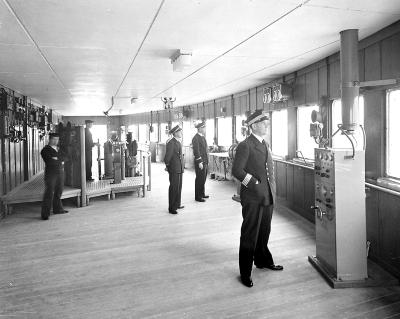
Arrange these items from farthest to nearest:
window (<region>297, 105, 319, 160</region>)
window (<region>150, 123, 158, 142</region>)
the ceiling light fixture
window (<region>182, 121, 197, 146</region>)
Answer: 1. window (<region>150, 123, 158, 142</region>)
2. window (<region>182, 121, 197, 146</region>)
3. window (<region>297, 105, 319, 160</region>)
4. the ceiling light fixture

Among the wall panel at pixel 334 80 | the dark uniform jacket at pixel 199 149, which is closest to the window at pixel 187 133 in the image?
the dark uniform jacket at pixel 199 149

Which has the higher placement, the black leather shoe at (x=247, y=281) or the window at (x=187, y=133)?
the window at (x=187, y=133)

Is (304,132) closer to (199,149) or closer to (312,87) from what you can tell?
(312,87)

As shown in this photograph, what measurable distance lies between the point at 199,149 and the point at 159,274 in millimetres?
4414

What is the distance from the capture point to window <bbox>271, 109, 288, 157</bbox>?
8.16 metres

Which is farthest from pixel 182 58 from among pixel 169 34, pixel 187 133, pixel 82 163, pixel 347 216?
pixel 187 133

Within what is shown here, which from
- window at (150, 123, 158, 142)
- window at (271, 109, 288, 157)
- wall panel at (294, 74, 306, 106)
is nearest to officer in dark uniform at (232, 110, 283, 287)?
wall panel at (294, 74, 306, 106)

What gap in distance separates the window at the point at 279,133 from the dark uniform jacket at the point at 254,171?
15.0ft

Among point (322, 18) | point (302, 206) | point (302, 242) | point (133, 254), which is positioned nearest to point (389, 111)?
point (322, 18)

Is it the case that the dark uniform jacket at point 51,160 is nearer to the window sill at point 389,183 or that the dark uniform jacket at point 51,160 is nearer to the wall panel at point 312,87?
the wall panel at point 312,87

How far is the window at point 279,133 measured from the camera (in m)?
8.16

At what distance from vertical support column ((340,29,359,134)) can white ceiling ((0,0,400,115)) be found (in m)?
0.16

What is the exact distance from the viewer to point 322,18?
3.57 metres

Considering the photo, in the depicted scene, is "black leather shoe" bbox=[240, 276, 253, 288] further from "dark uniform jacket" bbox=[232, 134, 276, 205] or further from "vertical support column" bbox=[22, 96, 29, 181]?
"vertical support column" bbox=[22, 96, 29, 181]
